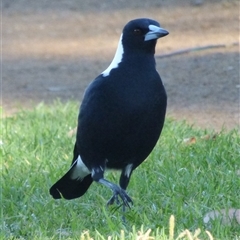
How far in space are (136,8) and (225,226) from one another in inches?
254

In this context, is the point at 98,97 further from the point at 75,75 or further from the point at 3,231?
the point at 75,75

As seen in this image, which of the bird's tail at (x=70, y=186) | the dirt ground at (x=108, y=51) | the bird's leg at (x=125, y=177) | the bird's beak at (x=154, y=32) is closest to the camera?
the bird's beak at (x=154, y=32)

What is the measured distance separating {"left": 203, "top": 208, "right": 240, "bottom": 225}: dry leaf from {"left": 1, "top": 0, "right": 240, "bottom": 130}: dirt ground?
6.15ft

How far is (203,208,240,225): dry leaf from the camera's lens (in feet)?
11.0

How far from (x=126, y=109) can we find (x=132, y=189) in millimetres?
701

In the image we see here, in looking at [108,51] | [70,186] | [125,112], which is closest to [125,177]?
[70,186]

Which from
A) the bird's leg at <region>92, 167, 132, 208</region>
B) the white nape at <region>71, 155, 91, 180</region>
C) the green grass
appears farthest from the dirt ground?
the bird's leg at <region>92, 167, 132, 208</region>

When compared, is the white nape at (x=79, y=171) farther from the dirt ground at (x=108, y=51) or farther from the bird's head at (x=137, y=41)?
the dirt ground at (x=108, y=51)

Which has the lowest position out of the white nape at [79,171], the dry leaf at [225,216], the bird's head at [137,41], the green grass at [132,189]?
the green grass at [132,189]

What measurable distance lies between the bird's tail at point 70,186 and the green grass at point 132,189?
42mm

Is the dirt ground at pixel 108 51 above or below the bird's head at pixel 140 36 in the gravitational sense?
below

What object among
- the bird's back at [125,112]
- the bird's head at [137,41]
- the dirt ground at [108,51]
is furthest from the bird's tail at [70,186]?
the dirt ground at [108,51]

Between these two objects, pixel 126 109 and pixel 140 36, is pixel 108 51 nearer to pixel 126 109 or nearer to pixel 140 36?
pixel 140 36

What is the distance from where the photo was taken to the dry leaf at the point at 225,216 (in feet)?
11.0
